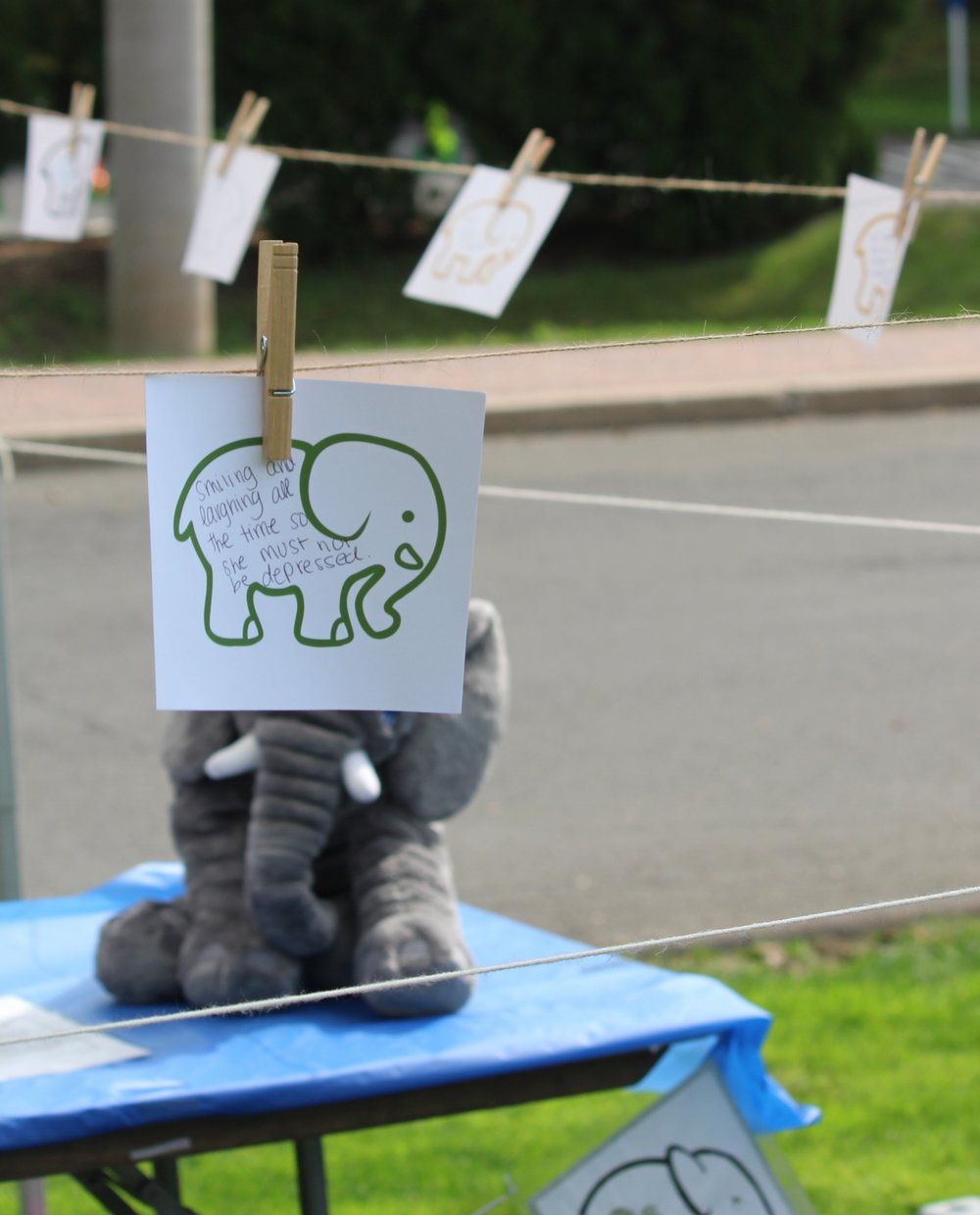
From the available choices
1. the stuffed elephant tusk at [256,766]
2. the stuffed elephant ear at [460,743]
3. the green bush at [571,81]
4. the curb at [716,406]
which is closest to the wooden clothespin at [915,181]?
the stuffed elephant ear at [460,743]

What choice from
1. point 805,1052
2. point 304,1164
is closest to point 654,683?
point 805,1052

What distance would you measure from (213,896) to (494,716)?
53 centimetres

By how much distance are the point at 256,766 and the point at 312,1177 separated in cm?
62

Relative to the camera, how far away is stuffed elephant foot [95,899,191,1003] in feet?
8.95

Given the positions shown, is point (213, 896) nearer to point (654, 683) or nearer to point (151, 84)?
point (654, 683)

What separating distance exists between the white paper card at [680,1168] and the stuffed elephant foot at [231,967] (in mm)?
536

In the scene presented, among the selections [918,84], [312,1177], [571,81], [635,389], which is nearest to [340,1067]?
[312,1177]

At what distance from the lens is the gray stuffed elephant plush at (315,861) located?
2.67 meters

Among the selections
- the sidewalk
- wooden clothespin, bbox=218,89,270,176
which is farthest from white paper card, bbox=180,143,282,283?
the sidewalk

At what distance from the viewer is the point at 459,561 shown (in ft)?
5.73

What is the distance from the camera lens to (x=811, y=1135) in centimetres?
318

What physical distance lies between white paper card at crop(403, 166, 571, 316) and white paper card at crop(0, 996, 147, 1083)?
4.52 ft

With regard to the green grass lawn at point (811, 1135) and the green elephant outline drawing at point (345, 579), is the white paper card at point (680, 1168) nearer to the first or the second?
the green grass lawn at point (811, 1135)

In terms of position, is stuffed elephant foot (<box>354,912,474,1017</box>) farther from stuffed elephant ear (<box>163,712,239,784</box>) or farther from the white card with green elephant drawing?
the white card with green elephant drawing
